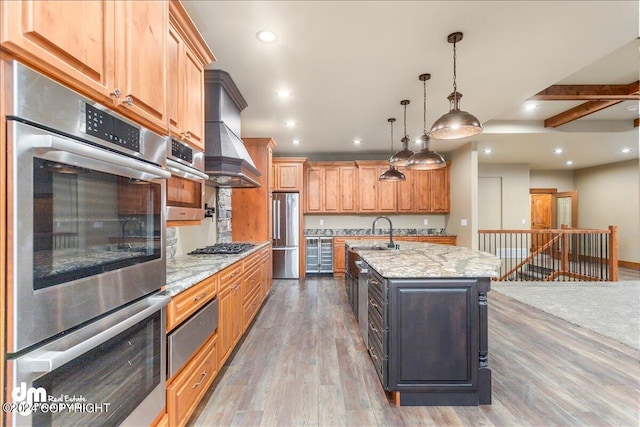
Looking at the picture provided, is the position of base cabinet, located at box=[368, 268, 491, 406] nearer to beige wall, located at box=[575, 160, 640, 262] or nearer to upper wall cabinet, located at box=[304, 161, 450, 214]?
upper wall cabinet, located at box=[304, 161, 450, 214]

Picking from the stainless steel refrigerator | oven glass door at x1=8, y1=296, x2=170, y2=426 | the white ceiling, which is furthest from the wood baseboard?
oven glass door at x1=8, y1=296, x2=170, y2=426

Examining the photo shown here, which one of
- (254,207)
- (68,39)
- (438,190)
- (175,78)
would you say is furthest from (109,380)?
(438,190)

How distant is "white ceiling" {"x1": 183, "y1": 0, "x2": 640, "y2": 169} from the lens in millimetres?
2020

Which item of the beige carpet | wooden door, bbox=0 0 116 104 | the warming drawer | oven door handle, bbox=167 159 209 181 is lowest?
the beige carpet

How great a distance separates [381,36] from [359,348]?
2.75m

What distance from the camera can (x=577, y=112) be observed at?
14.7 ft

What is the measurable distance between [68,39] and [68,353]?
38.1 inches

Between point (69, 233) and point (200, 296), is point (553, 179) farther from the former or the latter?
point (69, 233)

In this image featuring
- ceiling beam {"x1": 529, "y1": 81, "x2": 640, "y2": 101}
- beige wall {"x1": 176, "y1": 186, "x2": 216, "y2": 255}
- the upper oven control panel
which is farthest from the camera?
ceiling beam {"x1": 529, "y1": 81, "x2": 640, "y2": 101}

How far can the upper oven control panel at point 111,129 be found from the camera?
3.34ft

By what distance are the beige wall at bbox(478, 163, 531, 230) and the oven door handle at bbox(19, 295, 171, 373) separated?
8190 mm

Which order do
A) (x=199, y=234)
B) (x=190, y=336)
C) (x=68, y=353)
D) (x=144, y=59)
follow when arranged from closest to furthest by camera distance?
(x=68, y=353)
(x=144, y=59)
(x=190, y=336)
(x=199, y=234)

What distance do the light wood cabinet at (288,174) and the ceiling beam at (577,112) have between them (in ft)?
14.5

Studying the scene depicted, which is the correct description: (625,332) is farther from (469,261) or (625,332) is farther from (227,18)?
(227,18)
